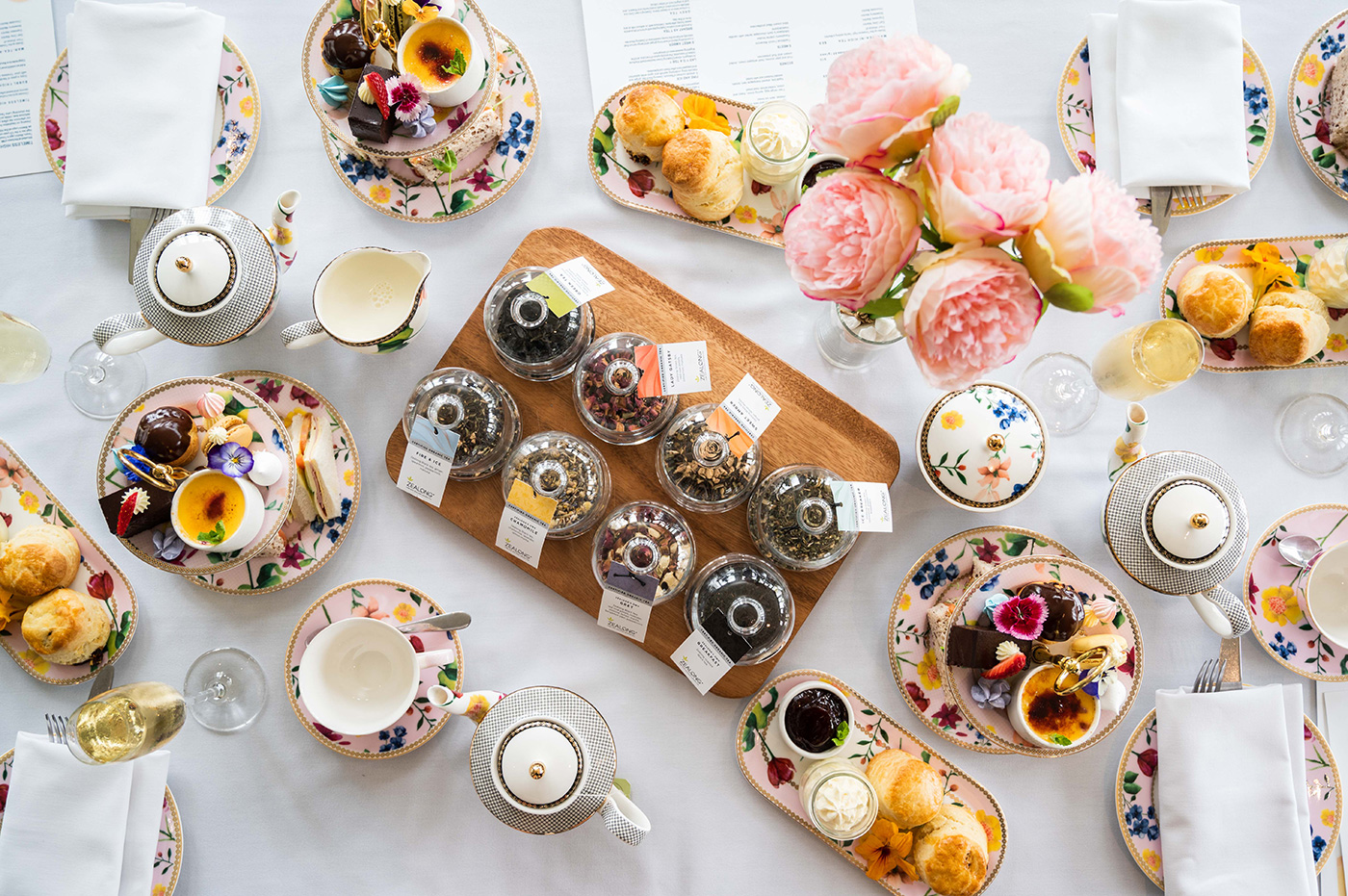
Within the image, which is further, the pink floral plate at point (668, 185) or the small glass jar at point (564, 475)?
the pink floral plate at point (668, 185)

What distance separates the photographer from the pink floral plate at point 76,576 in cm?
146

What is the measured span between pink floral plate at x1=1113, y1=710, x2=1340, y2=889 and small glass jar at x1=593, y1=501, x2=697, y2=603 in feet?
3.05

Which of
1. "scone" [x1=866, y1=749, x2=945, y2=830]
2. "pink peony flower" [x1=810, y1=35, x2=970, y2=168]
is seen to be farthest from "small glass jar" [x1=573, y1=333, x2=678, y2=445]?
"scone" [x1=866, y1=749, x2=945, y2=830]

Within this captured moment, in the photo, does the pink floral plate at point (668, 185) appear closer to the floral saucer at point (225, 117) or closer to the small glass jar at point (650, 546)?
the small glass jar at point (650, 546)

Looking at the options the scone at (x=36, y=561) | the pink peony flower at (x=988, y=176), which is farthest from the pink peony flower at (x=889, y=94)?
the scone at (x=36, y=561)

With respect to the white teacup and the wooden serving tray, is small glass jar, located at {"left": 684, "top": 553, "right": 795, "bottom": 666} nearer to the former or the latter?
the wooden serving tray

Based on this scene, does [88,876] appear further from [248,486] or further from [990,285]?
[990,285]

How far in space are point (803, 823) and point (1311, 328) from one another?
133 centimetres

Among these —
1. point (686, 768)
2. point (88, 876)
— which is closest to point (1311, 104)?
point (686, 768)

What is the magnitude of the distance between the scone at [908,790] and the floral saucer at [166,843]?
1303mm

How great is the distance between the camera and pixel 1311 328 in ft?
4.75

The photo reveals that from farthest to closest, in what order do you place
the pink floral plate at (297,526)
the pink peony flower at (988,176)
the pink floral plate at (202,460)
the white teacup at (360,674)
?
the pink floral plate at (297,526)
the white teacup at (360,674)
the pink floral plate at (202,460)
the pink peony flower at (988,176)

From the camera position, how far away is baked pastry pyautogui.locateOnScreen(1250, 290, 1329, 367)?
4.75 ft

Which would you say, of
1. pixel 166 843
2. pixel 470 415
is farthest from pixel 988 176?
pixel 166 843
